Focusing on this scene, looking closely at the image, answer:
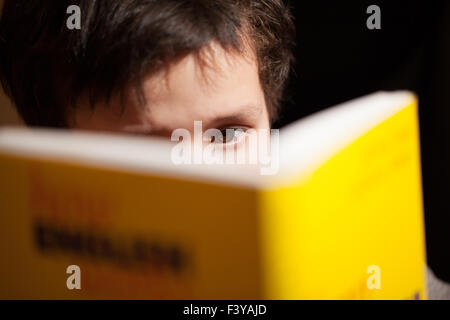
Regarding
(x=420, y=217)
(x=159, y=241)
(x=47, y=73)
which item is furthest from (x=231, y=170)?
(x=47, y=73)

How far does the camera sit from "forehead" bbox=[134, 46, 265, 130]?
23.9 inches

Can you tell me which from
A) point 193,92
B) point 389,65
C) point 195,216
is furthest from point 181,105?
point 389,65

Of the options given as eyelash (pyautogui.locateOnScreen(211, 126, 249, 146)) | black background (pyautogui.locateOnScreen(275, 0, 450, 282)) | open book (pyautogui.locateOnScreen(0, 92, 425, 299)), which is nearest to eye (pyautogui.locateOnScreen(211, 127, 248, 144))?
eyelash (pyautogui.locateOnScreen(211, 126, 249, 146))

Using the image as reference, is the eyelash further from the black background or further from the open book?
the black background

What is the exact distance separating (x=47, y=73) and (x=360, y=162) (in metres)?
0.44

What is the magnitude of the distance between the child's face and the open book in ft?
0.72

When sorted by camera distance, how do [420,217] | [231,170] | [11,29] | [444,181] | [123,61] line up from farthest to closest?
[444,181]
[11,29]
[123,61]
[420,217]
[231,170]

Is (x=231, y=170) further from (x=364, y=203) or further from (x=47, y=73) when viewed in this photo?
(x=47, y=73)

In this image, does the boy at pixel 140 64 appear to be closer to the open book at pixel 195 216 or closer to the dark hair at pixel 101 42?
the dark hair at pixel 101 42

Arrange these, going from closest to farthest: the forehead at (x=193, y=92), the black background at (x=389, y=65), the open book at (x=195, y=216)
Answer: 1. the open book at (x=195, y=216)
2. the forehead at (x=193, y=92)
3. the black background at (x=389, y=65)

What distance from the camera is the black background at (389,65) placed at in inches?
42.3

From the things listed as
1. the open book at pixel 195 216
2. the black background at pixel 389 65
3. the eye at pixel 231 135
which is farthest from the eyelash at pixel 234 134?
the black background at pixel 389 65

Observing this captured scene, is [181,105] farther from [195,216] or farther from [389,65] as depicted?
[389,65]
